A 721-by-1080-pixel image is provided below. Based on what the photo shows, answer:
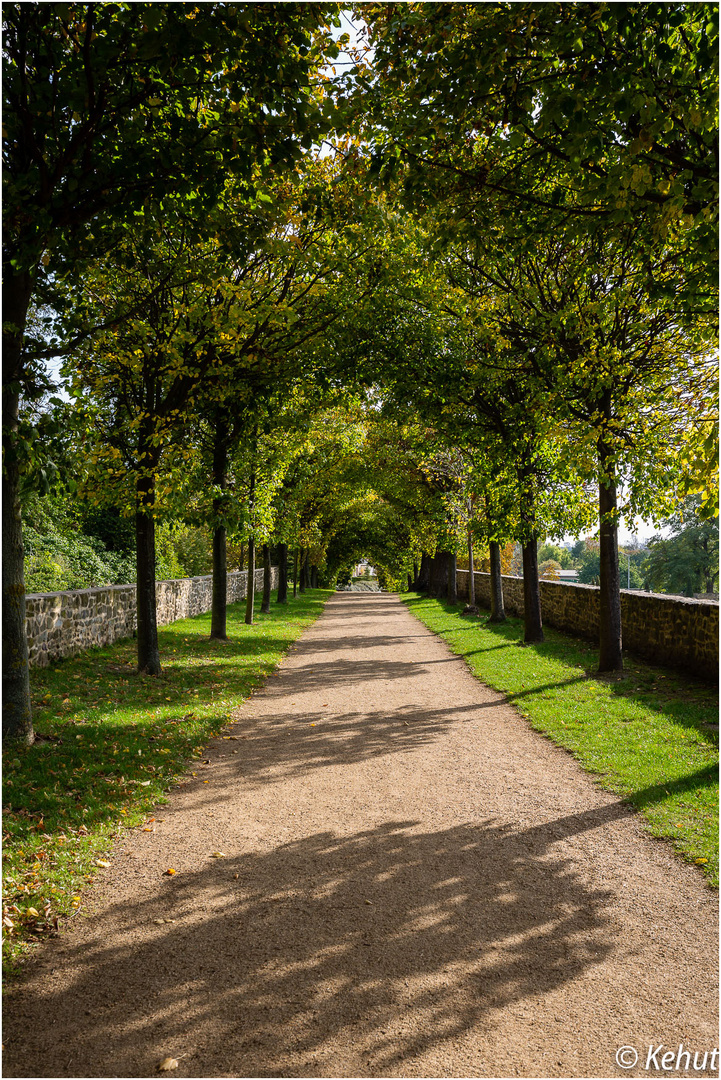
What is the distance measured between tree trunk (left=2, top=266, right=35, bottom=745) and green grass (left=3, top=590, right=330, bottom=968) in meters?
0.39

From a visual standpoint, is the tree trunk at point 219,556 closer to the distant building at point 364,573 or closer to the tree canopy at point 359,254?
the tree canopy at point 359,254

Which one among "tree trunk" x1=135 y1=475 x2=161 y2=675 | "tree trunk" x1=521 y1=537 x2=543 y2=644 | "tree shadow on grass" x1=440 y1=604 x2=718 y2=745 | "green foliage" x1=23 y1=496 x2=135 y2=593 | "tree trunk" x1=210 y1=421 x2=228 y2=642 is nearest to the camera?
"tree shadow on grass" x1=440 y1=604 x2=718 y2=745

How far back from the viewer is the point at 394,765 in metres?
6.69

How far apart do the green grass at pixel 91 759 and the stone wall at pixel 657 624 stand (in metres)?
7.03

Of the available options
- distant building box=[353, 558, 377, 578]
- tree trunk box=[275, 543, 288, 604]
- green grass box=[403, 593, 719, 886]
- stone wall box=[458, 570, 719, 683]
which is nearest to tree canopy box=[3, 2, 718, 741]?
stone wall box=[458, 570, 719, 683]

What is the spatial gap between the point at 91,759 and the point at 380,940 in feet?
13.0

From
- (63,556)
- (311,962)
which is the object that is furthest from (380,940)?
(63,556)

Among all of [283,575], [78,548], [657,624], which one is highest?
[78,548]

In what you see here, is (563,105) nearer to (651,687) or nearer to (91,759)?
(91,759)

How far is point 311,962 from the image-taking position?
3396mm

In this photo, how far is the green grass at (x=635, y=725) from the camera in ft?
16.9

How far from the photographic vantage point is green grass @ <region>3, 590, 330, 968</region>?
414 cm

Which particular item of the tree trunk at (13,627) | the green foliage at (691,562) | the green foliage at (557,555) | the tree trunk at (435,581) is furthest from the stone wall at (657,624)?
the green foliage at (557,555)

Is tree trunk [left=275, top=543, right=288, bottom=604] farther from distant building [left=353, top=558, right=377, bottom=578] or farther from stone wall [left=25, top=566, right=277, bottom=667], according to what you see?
distant building [left=353, top=558, right=377, bottom=578]
